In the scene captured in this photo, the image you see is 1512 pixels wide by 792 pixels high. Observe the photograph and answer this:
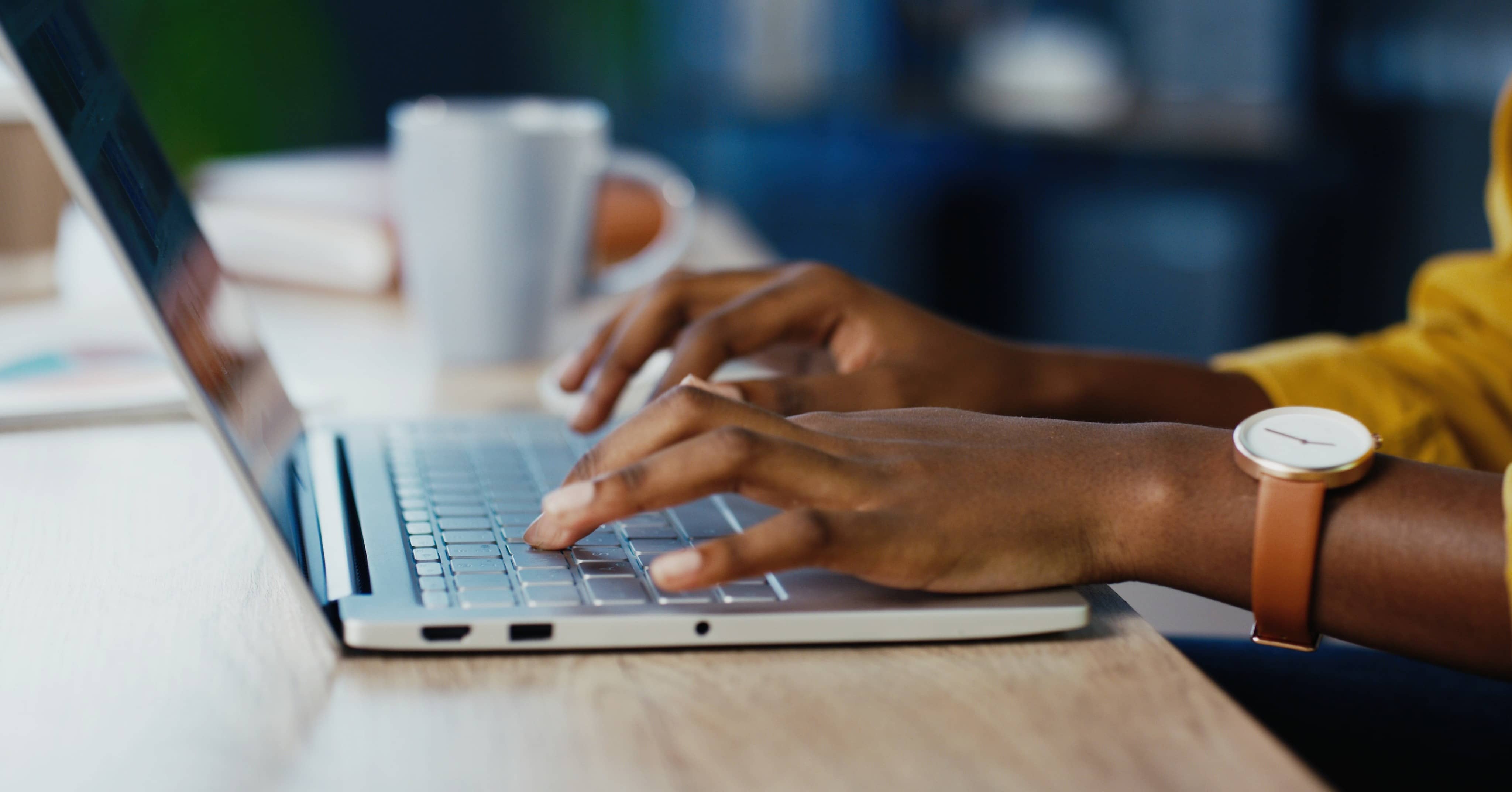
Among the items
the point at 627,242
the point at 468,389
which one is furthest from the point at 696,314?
the point at 627,242

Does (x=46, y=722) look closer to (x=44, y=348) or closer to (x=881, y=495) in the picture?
(x=881, y=495)

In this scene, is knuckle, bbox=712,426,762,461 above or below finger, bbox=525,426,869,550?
above

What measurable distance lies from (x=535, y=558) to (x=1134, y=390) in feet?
1.29

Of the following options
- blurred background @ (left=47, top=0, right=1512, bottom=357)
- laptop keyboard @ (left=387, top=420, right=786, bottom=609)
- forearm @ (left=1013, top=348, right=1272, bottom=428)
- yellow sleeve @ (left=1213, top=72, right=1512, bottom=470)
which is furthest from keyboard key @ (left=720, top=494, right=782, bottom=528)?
blurred background @ (left=47, top=0, right=1512, bottom=357)

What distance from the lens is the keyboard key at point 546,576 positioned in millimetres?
430

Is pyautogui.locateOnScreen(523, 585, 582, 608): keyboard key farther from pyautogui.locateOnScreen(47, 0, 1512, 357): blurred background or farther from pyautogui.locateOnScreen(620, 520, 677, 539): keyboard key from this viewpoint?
pyautogui.locateOnScreen(47, 0, 1512, 357): blurred background

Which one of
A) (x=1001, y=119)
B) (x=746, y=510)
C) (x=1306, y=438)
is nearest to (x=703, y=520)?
(x=746, y=510)

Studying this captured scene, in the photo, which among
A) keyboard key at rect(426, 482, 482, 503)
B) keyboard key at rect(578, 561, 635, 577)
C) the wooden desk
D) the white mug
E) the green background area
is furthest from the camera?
the green background area

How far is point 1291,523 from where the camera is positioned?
1.49 ft

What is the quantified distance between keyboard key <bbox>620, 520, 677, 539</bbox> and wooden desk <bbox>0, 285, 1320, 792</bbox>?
0.09 metres

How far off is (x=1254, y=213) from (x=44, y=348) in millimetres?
2098

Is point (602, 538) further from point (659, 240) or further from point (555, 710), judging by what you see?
point (659, 240)

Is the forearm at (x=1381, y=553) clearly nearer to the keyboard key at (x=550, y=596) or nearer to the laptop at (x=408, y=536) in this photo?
the laptop at (x=408, y=536)

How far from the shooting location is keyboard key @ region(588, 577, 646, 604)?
0.42 metres
